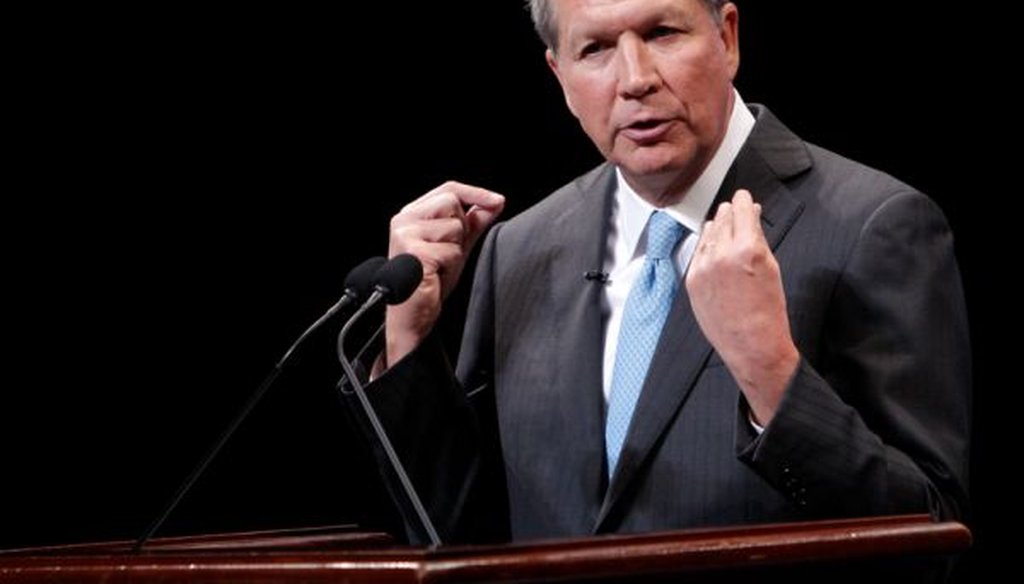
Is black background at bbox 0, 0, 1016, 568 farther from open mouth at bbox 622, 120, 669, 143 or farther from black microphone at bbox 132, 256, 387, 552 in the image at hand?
black microphone at bbox 132, 256, 387, 552

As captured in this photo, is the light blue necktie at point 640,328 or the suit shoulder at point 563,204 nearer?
the light blue necktie at point 640,328

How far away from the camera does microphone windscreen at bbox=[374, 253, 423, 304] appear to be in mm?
2092

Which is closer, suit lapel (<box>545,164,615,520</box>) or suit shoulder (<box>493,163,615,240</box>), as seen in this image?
suit lapel (<box>545,164,615,520</box>)

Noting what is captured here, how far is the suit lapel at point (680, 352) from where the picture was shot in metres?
2.22

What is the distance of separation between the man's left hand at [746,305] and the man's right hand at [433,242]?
1.58ft

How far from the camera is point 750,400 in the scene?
1986 mm

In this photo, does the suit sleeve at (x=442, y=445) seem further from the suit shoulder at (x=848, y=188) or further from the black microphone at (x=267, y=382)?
the suit shoulder at (x=848, y=188)

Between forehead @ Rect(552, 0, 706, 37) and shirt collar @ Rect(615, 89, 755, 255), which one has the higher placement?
forehead @ Rect(552, 0, 706, 37)

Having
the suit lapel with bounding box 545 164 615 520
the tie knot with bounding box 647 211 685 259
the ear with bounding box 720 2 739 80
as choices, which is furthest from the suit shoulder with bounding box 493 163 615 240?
the ear with bounding box 720 2 739 80

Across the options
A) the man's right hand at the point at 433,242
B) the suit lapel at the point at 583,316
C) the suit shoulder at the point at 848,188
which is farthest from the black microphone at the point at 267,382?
the suit shoulder at the point at 848,188

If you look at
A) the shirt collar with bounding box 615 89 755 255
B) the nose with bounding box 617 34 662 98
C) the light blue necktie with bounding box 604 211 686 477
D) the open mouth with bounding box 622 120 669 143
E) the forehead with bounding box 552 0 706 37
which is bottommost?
the light blue necktie with bounding box 604 211 686 477

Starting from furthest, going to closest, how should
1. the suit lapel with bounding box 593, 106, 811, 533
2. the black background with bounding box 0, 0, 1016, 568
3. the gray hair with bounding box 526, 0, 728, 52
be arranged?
the black background with bounding box 0, 0, 1016, 568, the gray hair with bounding box 526, 0, 728, 52, the suit lapel with bounding box 593, 106, 811, 533

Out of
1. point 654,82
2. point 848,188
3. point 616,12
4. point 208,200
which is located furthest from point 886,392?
point 208,200

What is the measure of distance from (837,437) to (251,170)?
1.88 metres
